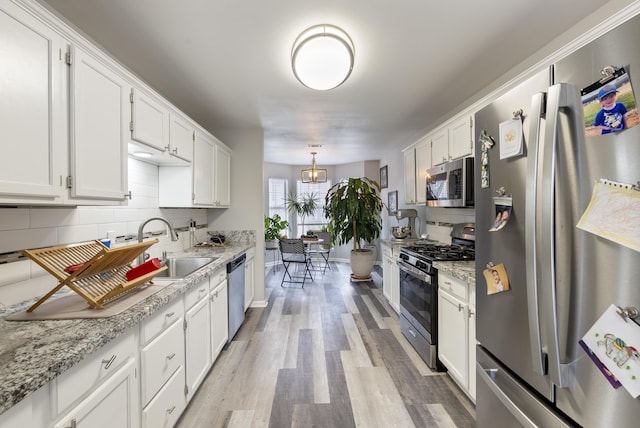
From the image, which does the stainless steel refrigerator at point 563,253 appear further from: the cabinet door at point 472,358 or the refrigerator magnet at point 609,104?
the cabinet door at point 472,358

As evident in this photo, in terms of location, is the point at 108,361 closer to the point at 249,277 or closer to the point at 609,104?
the point at 609,104

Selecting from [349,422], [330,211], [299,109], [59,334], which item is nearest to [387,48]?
[299,109]

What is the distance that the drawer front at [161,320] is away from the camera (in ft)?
4.47

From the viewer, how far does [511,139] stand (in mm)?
1091

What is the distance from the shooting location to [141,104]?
1.83 meters

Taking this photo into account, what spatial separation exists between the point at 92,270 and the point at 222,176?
2357 mm

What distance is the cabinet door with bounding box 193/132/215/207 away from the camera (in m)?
2.77

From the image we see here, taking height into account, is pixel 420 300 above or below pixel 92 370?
below

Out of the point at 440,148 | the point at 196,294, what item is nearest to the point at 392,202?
the point at 440,148

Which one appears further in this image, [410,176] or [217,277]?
[410,176]

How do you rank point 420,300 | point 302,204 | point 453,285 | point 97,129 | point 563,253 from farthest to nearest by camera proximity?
point 302,204, point 420,300, point 453,285, point 97,129, point 563,253

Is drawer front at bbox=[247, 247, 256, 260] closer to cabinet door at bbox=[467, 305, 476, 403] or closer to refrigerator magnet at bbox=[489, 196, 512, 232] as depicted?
cabinet door at bbox=[467, 305, 476, 403]

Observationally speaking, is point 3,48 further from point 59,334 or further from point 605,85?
point 605,85

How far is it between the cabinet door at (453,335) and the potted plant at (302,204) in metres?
5.01
